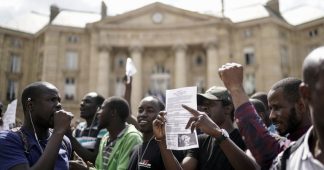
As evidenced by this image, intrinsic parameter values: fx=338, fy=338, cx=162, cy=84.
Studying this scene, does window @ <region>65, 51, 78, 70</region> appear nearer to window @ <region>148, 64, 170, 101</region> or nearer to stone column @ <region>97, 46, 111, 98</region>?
stone column @ <region>97, 46, 111, 98</region>

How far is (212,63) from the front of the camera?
34.9 meters

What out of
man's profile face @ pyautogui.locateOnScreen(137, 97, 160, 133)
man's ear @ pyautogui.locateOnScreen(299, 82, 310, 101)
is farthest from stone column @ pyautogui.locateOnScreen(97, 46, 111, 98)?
man's ear @ pyautogui.locateOnScreen(299, 82, 310, 101)

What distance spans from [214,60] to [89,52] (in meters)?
13.8

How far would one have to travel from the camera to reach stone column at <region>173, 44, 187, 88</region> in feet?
116

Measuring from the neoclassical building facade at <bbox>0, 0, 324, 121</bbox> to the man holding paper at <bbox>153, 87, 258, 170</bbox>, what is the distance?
3033 cm

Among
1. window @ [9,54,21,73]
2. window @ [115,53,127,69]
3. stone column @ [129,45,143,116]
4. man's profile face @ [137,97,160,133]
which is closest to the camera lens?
man's profile face @ [137,97,160,133]

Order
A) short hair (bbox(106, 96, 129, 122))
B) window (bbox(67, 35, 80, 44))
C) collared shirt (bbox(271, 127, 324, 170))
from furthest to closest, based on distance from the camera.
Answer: window (bbox(67, 35, 80, 44))
short hair (bbox(106, 96, 129, 122))
collared shirt (bbox(271, 127, 324, 170))

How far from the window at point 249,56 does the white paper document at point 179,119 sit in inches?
1319

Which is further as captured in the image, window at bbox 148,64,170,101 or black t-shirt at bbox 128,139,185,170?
window at bbox 148,64,170,101

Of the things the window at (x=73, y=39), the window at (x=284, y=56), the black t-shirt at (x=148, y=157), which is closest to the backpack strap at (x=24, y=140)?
the black t-shirt at (x=148, y=157)

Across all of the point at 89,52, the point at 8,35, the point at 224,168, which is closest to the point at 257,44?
the point at 89,52

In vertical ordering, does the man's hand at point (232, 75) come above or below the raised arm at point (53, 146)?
above

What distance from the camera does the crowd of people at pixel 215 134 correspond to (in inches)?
82.3

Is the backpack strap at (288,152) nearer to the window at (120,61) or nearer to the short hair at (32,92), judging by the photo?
the short hair at (32,92)
